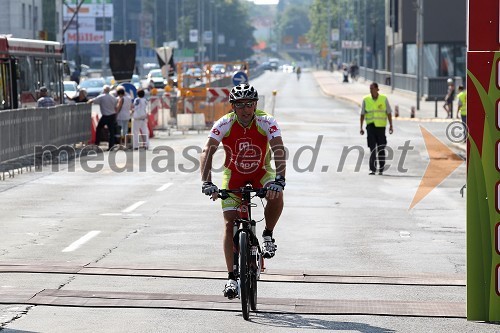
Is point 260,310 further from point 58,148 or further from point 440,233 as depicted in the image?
point 58,148

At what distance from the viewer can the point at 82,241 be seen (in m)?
14.2

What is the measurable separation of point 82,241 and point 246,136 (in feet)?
16.5

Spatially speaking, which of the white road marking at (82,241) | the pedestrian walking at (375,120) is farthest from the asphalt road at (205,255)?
the pedestrian walking at (375,120)

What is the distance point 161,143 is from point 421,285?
25271mm

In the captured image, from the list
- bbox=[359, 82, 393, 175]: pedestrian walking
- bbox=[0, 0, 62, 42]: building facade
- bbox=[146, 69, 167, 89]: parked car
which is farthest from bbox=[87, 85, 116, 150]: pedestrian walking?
bbox=[146, 69, 167, 89]: parked car

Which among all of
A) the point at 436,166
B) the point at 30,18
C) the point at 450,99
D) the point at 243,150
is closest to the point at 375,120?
the point at 436,166

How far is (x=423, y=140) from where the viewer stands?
38.4m

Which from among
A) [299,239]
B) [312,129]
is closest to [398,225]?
[299,239]

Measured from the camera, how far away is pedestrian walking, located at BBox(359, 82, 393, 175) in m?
24.8

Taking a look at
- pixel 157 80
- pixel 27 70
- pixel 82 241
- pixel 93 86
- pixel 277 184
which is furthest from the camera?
pixel 157 80

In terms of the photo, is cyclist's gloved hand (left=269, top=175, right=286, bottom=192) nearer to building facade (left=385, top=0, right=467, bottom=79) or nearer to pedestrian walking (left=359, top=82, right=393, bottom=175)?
pedestrian walking (left=359, top=82, right=393, bottom=175)

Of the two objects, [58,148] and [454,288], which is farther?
[58,148]

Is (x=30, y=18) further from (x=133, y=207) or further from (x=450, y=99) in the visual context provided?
(x=133, y=207)

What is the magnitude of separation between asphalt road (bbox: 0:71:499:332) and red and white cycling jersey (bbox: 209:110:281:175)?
1234 millimetres
